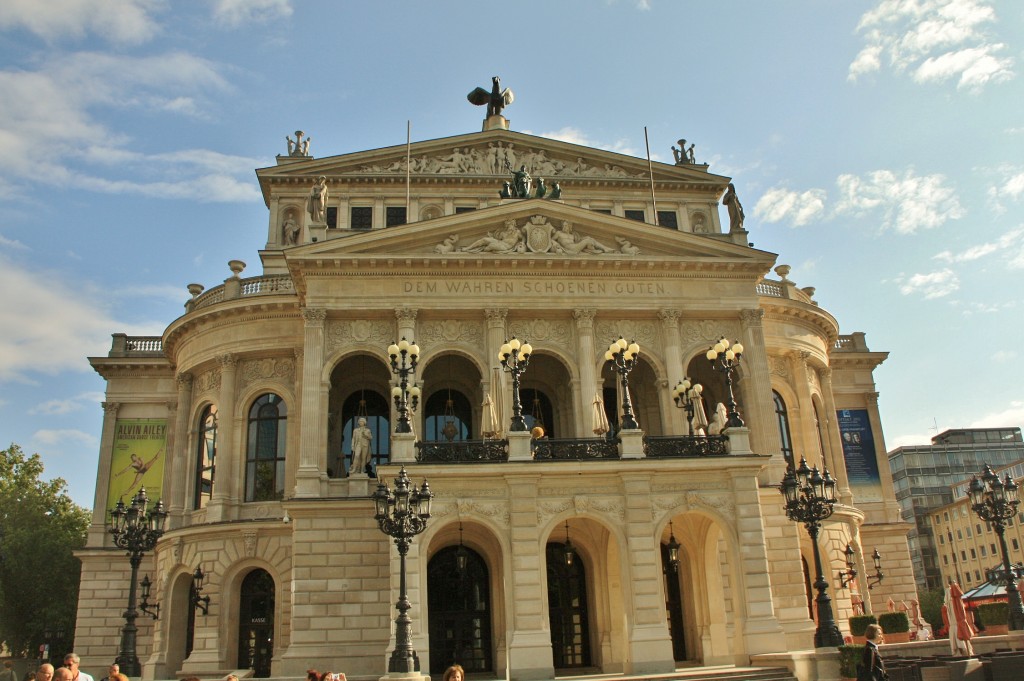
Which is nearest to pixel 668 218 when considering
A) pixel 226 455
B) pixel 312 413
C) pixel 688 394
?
pixel 688 394

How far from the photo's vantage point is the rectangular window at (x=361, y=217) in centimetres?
4112

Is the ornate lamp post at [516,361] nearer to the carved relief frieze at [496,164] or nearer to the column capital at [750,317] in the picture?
the column capital at [750,317]

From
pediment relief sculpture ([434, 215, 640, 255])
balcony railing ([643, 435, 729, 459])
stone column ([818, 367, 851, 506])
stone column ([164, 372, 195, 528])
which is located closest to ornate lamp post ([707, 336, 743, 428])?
balcony railing ([643, 435, 729, 459])

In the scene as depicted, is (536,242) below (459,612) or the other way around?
the other way around

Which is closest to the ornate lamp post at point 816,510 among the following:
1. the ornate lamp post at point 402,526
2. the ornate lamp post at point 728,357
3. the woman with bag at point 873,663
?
the ornate lamp post at point 728,357

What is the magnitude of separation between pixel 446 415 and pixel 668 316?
9733 mm

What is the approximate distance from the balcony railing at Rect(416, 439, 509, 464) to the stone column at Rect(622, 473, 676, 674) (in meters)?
3.95

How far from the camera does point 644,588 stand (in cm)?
2569

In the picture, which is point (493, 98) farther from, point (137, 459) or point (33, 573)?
point (33, 573)

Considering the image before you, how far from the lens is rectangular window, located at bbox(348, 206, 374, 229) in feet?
135

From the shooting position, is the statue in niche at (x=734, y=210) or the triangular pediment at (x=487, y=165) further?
the triangular pediment at (x=487, y=165)

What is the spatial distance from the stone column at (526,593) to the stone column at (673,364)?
324 inches

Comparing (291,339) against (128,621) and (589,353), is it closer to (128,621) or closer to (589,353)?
(589,353)

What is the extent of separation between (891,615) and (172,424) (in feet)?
102
